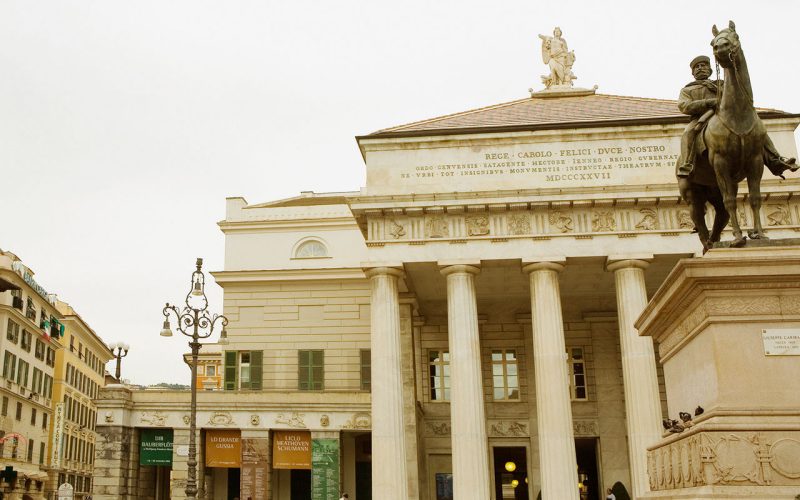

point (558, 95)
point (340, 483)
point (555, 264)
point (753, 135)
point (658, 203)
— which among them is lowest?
point (340, 483)

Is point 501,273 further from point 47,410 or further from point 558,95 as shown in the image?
point 47,410

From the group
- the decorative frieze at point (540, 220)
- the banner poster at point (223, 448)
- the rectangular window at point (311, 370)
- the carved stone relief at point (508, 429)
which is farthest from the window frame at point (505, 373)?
the banner poster at point (223, 448)

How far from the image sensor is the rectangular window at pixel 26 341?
172ft

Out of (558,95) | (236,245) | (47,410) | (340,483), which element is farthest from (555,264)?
(47,410)

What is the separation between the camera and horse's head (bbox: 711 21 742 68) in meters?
8.12

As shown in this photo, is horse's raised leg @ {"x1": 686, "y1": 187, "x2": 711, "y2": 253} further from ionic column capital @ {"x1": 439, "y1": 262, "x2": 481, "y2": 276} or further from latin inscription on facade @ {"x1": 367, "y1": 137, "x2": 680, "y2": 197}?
latin inscription on facade @ {"x1": 367, "y1": 137, "x2": 680, "y2": 197}

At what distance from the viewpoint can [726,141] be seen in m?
8.50

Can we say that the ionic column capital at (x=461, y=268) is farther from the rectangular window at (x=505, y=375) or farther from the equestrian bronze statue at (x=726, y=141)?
the equestrian bronze statue at (x=726, y=141)

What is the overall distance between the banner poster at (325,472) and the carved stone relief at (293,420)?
1.01 metres

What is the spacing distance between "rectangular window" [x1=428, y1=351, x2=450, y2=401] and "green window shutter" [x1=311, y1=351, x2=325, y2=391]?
4.98m

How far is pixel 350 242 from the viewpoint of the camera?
121ft

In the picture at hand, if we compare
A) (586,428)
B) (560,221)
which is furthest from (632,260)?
(586,428)

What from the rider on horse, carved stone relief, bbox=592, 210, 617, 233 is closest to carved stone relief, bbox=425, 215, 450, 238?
carved stone relief, bbox=592, 210, 617, 233

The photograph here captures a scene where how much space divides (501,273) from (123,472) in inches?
616
